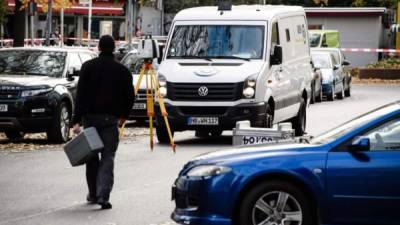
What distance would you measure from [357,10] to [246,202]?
50.8 m

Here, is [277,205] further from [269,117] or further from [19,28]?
[19,28]

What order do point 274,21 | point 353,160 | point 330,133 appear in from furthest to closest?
point 274,21 < point 330,133 < point 353,160

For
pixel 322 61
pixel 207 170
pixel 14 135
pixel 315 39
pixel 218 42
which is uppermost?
pixel 218 42

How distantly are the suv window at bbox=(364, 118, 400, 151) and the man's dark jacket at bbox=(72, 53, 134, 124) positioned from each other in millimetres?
3625

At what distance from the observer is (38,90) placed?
20031 millimetres

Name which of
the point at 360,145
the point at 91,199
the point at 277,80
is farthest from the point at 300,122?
the point at 360,145

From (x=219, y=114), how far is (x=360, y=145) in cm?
1007

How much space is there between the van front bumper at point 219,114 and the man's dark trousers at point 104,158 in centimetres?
698

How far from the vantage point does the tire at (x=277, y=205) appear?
31.6ft

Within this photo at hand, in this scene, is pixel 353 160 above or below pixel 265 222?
above

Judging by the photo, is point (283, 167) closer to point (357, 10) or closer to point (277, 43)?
point (277, 43)

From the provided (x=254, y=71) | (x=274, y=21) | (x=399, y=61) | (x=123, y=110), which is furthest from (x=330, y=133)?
(x=399, y=61)

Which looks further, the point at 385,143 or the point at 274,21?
the point at 274,21

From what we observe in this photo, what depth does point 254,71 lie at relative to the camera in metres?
19.6
